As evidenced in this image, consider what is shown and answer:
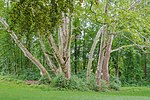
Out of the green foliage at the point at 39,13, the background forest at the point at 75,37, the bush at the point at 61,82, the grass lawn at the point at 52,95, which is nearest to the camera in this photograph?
the green foliage at the point at 39,13

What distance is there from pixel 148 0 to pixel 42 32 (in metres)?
14.2

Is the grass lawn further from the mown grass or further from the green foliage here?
the green foliage

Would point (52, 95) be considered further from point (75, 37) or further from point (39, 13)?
point (75, 37)

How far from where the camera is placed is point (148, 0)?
20094mm

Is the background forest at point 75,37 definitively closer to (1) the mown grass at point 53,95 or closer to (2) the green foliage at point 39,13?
(2) the green foliage at point 39,13

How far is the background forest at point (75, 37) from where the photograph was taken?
24.6ft

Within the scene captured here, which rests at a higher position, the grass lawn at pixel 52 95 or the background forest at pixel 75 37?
the background forest at pixel 75 37

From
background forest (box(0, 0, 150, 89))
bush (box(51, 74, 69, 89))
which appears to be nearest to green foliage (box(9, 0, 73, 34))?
background forest (box(0, 0, 150, 89))

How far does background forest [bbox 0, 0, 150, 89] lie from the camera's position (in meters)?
7.49

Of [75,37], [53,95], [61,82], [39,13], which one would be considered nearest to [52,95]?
[53,95]

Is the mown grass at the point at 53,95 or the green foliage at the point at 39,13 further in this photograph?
the mown grass at the point at 53,95

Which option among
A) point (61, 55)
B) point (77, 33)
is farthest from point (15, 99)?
point (77, 33)

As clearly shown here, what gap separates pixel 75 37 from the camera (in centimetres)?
2642

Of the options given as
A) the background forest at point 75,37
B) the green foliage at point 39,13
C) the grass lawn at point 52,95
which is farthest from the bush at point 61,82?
the green foliage at point 39,13
